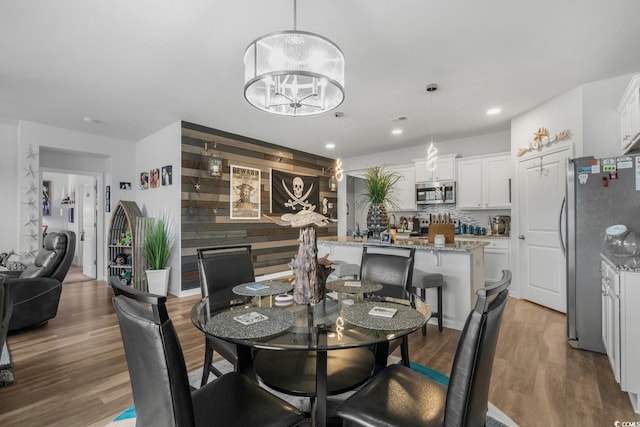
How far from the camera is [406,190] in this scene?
19.6 feet

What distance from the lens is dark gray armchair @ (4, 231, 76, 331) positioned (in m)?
2.92

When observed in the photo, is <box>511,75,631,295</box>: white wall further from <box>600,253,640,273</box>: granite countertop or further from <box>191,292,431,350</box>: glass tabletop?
<box>191,292,431,350</box>: glass tabletop

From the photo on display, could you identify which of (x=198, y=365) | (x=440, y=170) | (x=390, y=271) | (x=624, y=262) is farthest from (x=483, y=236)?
(x=198, y=365)

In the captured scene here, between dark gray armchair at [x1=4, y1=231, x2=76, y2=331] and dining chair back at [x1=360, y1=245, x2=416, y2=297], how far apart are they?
10.7 feet

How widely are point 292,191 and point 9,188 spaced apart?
4543mm

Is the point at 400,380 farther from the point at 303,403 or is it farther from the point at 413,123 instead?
the point at 413,123

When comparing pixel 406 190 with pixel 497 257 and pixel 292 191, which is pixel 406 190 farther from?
pixel 292 191

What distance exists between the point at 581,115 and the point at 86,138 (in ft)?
23.3

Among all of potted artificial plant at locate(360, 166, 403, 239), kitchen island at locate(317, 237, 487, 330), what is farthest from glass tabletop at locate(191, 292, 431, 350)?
potted artificial plant at locate(360, 166, 403, 239)

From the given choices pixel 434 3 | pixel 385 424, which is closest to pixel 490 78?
pixel 434 3

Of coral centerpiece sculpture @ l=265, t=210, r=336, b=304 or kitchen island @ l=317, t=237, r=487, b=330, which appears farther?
kitchen island @ l=317, t=237, r=487, b=330

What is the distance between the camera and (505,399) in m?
1.92

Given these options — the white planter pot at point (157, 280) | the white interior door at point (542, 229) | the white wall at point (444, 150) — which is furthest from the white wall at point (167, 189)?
the white interior door at point (542, 229)

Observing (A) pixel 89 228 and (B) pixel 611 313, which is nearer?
(B) pixel 611 313
